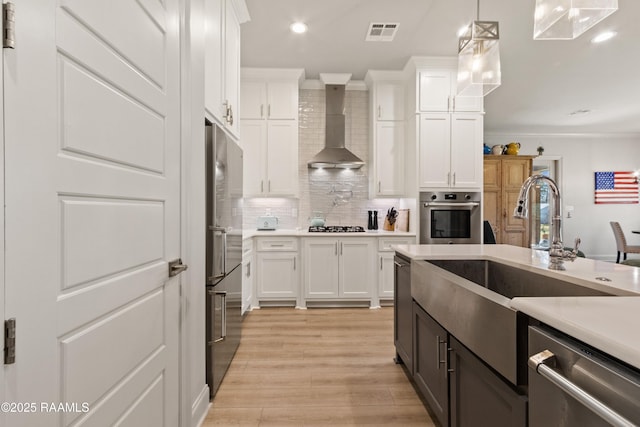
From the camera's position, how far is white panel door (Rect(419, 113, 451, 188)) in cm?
373

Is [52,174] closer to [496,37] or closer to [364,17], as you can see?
[496,37]

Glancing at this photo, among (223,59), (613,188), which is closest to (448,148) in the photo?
(223,59)

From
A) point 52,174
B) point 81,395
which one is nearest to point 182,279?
point 81,395

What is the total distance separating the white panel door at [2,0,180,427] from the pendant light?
179cm

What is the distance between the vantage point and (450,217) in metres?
3.77

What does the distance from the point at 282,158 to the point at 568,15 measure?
3.07 m

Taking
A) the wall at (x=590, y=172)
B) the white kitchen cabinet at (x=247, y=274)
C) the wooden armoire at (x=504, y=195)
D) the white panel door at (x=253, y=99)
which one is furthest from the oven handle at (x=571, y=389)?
the wall at (x=590, y=172)

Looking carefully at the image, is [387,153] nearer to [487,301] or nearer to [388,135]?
[388,135]

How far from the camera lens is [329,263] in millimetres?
3799

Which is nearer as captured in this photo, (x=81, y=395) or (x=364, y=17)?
(x=81, y=395)

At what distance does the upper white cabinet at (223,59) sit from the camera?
6.32ft

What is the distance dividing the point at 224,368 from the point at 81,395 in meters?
1.49

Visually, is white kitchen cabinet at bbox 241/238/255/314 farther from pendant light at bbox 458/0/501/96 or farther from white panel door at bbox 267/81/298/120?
pendant light at bbox 458/0/501/96

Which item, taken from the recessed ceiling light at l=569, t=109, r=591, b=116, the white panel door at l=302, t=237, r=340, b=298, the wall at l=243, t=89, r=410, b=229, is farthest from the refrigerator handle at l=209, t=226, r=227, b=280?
the recessed ceiling light at l=569, t=109, r=591, b=116
